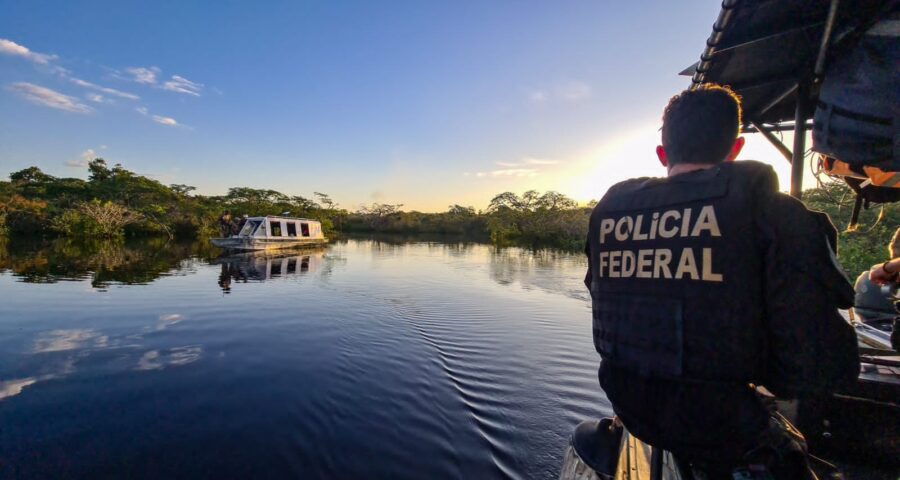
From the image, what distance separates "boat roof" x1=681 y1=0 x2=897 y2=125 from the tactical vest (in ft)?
5.61

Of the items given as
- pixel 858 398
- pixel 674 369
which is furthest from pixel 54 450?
pixel 858 398

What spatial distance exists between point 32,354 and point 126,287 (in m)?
6.07

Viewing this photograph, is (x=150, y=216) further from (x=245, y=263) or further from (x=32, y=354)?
(x=32, y=354)

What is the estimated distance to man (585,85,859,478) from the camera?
114 centimetres

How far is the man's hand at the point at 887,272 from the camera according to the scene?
85.7 inches

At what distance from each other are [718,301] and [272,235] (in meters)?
29.1

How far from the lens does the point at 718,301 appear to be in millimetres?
1214

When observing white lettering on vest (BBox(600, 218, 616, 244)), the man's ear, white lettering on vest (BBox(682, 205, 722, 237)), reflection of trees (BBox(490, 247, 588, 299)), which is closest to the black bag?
the man's ear

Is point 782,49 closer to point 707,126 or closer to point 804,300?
point 707,126

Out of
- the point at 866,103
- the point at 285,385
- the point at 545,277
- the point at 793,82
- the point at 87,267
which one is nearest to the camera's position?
the point at 866,103

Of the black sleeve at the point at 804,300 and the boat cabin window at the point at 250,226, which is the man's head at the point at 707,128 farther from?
the boat cabin window at the point at 250,226

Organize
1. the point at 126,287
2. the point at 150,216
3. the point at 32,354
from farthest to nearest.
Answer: the point at 150,216
the point at 126,287
the point at 32,354

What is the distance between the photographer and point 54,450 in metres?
3.17

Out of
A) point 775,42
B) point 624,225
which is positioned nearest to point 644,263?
point 624,225
